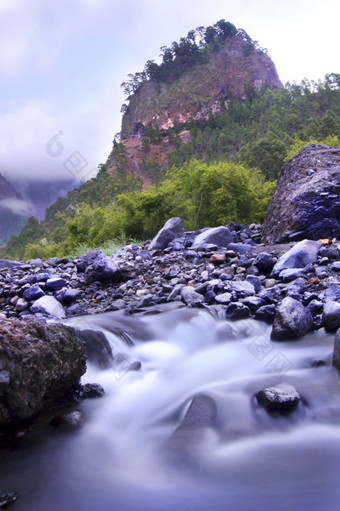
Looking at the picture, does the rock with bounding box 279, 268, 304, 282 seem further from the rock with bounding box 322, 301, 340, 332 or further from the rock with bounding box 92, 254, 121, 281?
the rock with bounding box 92, 254, 121, 281

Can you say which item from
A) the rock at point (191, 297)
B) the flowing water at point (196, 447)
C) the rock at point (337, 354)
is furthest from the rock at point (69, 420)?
the rock at point (191, 297)

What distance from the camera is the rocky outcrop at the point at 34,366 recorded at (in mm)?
2182

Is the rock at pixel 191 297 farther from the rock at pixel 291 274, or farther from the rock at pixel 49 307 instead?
the rock at pixel 49 307

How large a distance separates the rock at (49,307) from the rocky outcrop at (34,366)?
3.08 metres

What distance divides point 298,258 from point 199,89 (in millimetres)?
115886

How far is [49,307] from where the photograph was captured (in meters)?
A: 6.00

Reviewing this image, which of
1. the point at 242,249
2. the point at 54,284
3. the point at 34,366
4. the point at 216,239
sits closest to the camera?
the point at 34,366

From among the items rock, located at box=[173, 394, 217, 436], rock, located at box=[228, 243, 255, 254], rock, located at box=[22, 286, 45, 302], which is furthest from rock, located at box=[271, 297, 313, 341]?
rock, located at box=[22, 286, 45, 302]

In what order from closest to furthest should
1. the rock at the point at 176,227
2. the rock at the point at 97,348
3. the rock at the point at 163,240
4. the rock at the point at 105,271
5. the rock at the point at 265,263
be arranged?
the rock at the point at 97,348 → the rock at the point at 265,263 → the rock at the point at 105,271 → the rock at the point at 163,240 → the rock at the point at 176,227

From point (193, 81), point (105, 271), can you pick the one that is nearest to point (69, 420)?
point (105, 271)

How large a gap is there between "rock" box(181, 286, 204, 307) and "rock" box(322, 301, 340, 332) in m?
1.90

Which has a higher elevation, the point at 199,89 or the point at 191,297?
the point at 199,89

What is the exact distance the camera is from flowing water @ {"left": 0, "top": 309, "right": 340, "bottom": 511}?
6.38 feet

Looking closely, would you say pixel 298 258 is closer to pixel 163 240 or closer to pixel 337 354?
pixel 337 354
